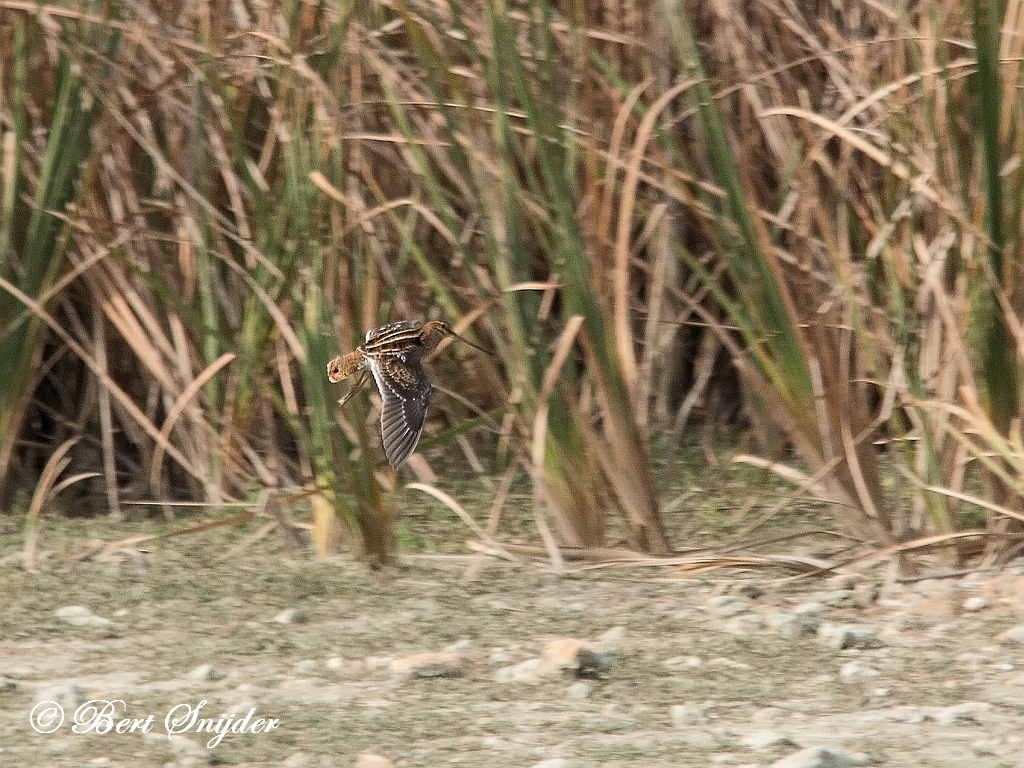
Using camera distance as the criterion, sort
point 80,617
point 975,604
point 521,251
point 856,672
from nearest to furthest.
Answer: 1. point 856,672
2. point 975,604
3. point 80,617
4. point 521,251

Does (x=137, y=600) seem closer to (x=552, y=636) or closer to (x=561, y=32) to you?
Result: (x=552, y=636)

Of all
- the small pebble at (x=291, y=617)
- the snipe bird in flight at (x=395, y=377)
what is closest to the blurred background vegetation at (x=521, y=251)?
the snipe bird in flight at (x=395, y=377)

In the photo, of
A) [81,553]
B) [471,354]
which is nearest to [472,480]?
[471,354]

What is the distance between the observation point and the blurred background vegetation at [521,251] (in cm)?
273

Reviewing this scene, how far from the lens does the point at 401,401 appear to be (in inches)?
109

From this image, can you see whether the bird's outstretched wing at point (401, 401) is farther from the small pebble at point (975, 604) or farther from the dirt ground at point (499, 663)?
the small pebble at point (975, 604)

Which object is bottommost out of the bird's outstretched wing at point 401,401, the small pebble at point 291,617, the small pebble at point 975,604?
the small pebble at point 975,604

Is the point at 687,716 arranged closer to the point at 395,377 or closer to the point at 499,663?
the point at 499,663

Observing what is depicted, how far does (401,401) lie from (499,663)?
52 centimetres

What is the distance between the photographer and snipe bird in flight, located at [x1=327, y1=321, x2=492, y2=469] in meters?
2.72

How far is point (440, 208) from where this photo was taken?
9.11 ft

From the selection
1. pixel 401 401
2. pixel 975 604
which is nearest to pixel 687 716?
pixel 975 604

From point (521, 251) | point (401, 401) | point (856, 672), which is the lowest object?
point (856, 672)

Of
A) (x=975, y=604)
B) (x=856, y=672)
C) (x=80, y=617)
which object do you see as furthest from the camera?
(x=80, y=617)
